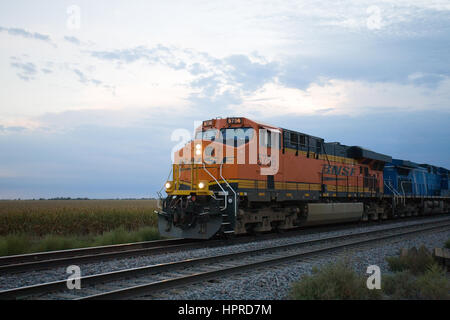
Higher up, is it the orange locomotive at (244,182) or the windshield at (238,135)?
the windshield at (238,135)

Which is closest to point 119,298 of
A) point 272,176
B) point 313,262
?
point 313,262

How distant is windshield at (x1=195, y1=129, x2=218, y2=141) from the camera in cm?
1232

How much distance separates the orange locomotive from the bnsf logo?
117 mm

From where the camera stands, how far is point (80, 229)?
54.2 ft

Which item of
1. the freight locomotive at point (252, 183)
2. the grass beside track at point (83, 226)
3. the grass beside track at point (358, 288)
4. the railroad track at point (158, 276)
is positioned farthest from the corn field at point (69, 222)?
the grass beside track at point (358, 288)

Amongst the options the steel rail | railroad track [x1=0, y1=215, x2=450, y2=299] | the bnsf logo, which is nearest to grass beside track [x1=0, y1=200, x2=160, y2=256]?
railroad track [x1=0, y1=215, x2=450, y2=299]

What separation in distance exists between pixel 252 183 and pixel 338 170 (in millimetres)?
6717

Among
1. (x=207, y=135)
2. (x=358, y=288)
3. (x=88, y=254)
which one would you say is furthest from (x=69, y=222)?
(x=358, y=288)

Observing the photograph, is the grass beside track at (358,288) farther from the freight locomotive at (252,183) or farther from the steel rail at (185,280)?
the freight locomotive at (252,183)

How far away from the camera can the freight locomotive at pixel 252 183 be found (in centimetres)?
1125

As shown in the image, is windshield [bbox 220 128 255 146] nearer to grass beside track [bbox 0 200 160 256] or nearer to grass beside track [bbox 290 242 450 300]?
grass beside track [bbox 0 200 160 256]

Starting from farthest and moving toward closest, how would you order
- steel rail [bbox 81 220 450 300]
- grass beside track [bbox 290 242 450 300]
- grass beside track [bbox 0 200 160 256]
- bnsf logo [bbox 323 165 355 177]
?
bnsf logo [bbox 323 165 355 177] < grass beside track [bbox 0 200 160 256] < steel rail [bbox 81 220 450 300] < grass beside track [bbox 290 242 450 300]
